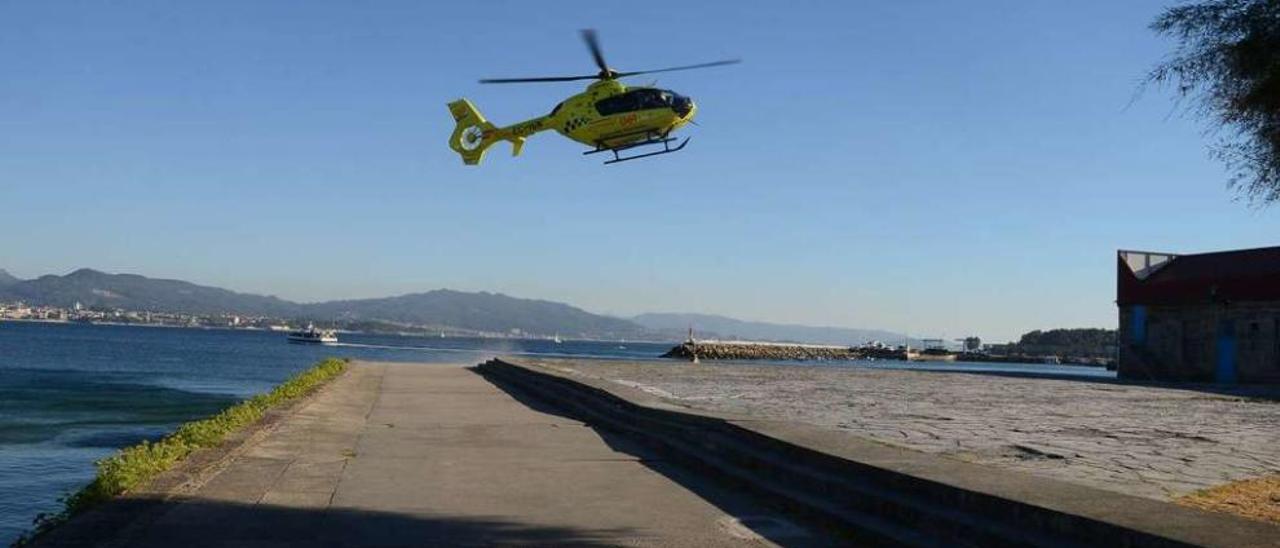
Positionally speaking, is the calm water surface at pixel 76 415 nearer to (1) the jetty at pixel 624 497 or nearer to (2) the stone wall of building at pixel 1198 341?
(1) the jetty at pixel 624 497

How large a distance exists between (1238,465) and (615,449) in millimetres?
6525

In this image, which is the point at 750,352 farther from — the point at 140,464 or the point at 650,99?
the point at 140,464

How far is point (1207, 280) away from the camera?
38.7 m

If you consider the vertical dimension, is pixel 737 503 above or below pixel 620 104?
below

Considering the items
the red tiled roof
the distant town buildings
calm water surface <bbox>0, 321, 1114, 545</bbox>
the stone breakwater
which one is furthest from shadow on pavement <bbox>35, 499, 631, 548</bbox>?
the stone breakwater

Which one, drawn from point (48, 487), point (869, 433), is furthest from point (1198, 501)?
point (48, 487)

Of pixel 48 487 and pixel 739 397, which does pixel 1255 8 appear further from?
pixel 48 487

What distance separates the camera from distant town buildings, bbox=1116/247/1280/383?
1428 inches

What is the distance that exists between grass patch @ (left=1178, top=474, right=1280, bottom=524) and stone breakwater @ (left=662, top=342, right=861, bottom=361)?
7077 cm

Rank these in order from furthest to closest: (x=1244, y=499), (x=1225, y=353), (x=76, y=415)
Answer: (x=1225, y=353) < (x=76, y=415) < (x=1244, y=499)

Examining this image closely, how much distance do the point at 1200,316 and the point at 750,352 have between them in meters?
80.6

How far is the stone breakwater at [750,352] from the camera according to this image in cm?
9950

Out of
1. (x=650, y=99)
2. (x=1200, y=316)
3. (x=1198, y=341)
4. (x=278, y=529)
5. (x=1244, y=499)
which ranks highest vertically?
(x=650, y=99)

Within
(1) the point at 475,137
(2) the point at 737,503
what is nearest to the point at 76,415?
(1) the point at 475,137
